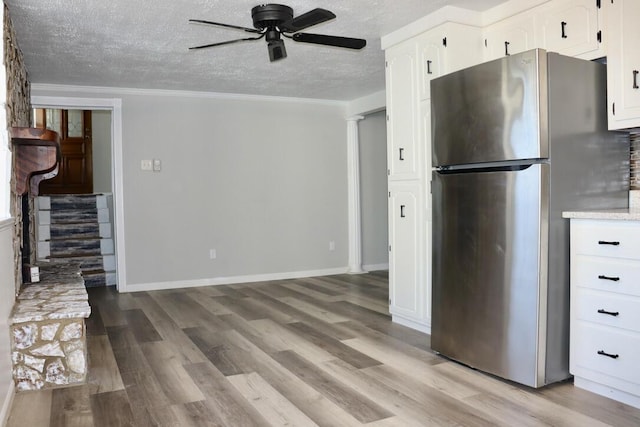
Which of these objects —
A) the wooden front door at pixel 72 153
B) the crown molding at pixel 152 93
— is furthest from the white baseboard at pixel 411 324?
the wooden front door at pixel 72 153

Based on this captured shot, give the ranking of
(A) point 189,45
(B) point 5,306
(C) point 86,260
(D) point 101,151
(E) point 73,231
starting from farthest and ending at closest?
(D) point 101,151 → (E) point 73,231 → (C) point 86,260 → (A) point 189,45 → (B) point 5,306

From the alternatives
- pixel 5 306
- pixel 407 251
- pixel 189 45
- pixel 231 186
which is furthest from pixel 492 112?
pixel 231 186

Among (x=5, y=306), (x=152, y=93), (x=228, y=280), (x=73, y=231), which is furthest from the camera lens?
(x=73, y=231)

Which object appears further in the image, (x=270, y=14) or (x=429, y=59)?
(x=429, y=59)

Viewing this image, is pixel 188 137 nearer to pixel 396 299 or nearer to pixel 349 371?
pixel 396 299

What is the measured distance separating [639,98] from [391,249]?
1.98 m

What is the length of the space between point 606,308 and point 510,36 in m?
1.86

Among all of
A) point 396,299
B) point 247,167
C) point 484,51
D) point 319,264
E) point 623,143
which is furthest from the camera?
point 319,264

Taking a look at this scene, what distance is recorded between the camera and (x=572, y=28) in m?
2.91

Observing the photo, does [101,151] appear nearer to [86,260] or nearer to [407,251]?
[86,260]

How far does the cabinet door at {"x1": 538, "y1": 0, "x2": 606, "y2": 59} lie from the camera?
2793mm

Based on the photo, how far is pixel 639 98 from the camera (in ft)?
8.29

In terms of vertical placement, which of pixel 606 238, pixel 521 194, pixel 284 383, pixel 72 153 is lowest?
pixel 284 383

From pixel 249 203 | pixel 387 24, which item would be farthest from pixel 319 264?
pixel 387 24
